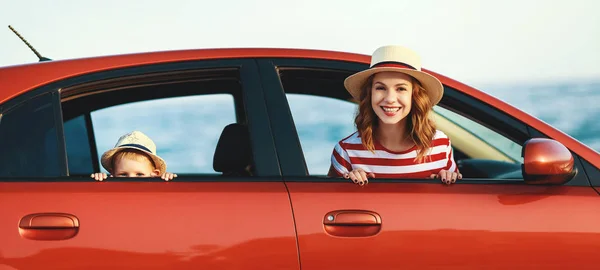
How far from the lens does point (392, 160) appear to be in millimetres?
3023

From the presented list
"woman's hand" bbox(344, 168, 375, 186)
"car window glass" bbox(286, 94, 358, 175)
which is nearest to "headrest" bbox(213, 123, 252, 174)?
"woman's hand" bbox(344, 168, 375, 186)

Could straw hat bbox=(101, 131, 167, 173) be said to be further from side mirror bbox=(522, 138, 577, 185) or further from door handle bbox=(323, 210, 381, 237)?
side mirror bbox=(522, 138, 577, 185)

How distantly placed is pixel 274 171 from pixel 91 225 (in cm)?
64

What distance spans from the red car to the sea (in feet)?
0.84

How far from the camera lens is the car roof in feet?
9.27

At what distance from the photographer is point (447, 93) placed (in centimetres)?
300

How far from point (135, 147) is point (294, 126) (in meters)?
0.73

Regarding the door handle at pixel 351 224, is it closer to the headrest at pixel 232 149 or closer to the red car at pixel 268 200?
the red car at pixel 268 200

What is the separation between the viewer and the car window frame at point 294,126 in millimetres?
2793

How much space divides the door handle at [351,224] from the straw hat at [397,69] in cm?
60

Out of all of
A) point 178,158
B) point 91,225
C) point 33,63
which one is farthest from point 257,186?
point 178,158

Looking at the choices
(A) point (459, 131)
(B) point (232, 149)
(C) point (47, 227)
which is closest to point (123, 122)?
(B) point (232, 149)

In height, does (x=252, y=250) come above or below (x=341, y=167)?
below

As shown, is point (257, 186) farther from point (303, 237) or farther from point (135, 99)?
point (135, 99)
